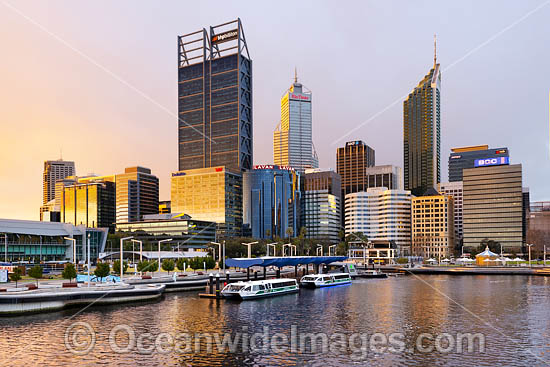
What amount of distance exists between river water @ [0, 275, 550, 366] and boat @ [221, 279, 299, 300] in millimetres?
2808

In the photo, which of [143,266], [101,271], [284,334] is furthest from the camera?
[143,266]

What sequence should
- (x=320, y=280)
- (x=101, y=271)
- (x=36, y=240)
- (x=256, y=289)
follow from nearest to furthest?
(x=256, y=289) < (x=101, y=271) < (x=320, y=280) < (x=36, y=240)

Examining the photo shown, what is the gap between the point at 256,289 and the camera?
96938 mm

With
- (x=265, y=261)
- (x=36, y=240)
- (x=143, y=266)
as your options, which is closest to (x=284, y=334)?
(x=265, y=261)

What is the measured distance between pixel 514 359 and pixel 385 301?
153 ft

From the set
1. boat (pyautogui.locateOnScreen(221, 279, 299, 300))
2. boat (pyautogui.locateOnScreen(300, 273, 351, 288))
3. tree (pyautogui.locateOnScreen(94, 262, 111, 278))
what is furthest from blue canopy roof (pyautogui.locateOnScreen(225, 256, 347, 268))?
tree (pyautogui.locateOnScreen(94, 262, 111, 278))

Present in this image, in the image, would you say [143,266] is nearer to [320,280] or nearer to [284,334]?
[320,280]

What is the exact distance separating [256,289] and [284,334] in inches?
1496

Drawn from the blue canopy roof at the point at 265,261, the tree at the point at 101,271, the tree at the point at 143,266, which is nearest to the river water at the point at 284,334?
the tree at the point at 101,271

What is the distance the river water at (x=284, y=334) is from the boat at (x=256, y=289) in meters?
2.81

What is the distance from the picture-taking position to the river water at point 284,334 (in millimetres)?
47594

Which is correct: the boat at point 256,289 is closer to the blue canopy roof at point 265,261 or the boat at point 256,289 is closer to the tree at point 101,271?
the blue canopy roof at point 265,261

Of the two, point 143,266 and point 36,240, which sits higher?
point 36,240

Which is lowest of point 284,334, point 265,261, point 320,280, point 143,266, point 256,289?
point 320,280
